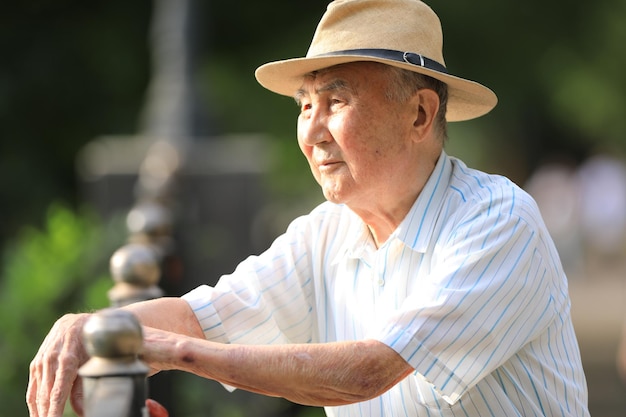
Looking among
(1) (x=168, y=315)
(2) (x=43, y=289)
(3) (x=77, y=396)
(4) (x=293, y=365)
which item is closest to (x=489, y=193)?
(4) (x=293, y=365)

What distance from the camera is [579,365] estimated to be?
3.41 metres

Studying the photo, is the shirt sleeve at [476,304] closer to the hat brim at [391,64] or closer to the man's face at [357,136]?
the man's face at [357,136]

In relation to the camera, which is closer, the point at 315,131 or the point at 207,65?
the point at 315,131

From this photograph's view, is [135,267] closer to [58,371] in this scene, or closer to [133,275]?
[133,275]

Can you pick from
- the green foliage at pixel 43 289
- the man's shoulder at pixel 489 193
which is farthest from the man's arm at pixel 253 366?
the green foliage at pixel 43 289

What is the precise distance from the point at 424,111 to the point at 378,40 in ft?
0.91

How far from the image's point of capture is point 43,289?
6.37 meters

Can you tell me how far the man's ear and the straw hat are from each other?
0.07 meters

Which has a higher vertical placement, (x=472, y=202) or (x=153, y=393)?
(x=472, y=202)

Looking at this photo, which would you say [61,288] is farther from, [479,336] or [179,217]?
[479,336]

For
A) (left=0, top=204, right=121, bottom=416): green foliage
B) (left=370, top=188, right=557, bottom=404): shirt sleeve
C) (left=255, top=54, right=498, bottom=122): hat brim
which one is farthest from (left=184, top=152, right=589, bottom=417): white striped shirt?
(left=0, top=204, right=121, bottom=416): green foliage

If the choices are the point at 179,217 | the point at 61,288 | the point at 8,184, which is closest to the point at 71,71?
the point at 8,184

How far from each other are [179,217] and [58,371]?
460 centimetres

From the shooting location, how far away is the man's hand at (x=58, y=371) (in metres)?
2.88
